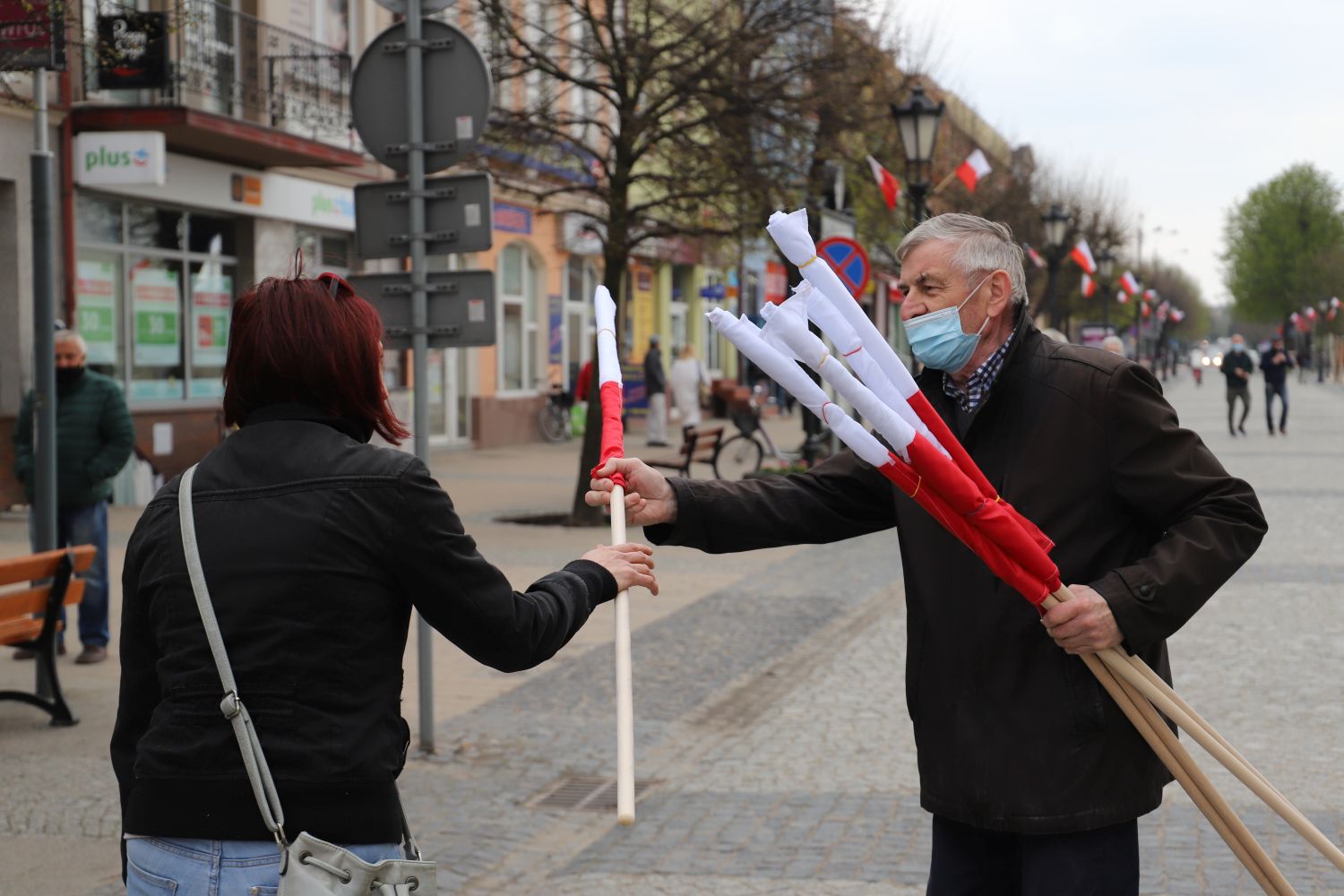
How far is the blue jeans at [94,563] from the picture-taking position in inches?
353

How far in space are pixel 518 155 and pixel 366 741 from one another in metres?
14.2

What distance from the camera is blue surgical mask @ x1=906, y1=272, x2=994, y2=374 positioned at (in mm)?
3002

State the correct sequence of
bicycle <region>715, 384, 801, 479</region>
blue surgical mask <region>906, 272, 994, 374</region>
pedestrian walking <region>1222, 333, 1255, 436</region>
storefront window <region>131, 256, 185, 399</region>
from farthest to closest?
pedestrian walking <region>1222, 333, 1255, 436</region> < bicycle <region>715, 384, 801, 479</region> < storefront window <region>131, 256, 185, 399</region> < blue surgical mask <region>906, 272, 994, 374</region>

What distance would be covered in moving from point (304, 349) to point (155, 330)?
57.7ft

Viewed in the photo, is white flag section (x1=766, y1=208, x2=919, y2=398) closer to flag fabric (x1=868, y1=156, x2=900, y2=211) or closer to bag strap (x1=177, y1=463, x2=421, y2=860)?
bag strap (x1=177, y1=463, x2=421, y2=860)

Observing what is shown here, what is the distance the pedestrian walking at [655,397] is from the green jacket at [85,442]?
19243 mm

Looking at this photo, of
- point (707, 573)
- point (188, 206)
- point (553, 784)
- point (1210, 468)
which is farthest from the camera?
point (188, 206)

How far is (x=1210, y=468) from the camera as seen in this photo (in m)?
2.92

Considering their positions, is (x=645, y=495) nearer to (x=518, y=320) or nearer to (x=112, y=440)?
(x=112, y=440)

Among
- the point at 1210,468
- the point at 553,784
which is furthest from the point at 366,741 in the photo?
the point at 553,784

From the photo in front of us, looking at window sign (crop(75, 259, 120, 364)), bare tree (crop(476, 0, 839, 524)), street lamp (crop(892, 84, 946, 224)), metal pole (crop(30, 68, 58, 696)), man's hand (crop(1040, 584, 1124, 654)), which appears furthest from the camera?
street lamp (crop(892, 84, 946, 224))

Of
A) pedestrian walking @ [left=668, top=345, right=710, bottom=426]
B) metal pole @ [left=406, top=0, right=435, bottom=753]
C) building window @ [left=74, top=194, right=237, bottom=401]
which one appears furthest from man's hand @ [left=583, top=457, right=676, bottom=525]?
pedestrian walking @ [left=668, top=345, right=710, bottom=426]

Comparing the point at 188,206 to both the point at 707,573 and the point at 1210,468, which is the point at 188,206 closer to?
the point at 707,573

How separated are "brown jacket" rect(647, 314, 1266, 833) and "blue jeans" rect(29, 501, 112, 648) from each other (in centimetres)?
691
